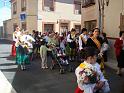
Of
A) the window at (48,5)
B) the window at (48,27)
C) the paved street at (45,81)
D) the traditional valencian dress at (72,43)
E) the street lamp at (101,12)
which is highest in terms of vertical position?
the window at (48,5)

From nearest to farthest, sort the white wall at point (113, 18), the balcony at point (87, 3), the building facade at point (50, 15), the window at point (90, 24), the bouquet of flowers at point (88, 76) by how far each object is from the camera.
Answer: the bouquet of flowers at point (88, 76) → the white wall at point (113, 18) → the balcony at point (87, 3) → the window at point (90, 24) → the building facade at point (50, 15)

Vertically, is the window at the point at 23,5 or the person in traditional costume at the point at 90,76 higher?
the window at the point at 23,5

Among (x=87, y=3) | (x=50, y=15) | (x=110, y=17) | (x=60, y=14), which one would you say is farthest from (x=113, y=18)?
(x=60, y=14)

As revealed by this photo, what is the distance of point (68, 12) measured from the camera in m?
35.8

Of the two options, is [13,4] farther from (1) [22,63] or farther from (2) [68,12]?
(1) [22,63]

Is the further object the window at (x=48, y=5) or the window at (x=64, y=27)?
the window at (x=64, y=27)

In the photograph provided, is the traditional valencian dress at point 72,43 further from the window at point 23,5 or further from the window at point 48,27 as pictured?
the window at point 23,5

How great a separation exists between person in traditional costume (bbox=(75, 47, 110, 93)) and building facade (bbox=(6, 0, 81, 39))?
27797 mm

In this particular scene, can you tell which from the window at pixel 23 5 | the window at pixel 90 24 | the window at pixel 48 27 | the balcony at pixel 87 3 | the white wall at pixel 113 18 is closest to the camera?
the white wall at pixel 113 18

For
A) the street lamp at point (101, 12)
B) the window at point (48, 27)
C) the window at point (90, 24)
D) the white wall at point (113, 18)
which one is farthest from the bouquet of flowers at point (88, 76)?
the window at point (48, 27)

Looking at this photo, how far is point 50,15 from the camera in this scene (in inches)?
1345

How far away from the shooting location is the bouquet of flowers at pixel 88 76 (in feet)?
16.6

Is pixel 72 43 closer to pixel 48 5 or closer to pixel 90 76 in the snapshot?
pixel 90 76

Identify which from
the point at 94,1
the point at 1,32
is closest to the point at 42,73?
the point at 94,1
